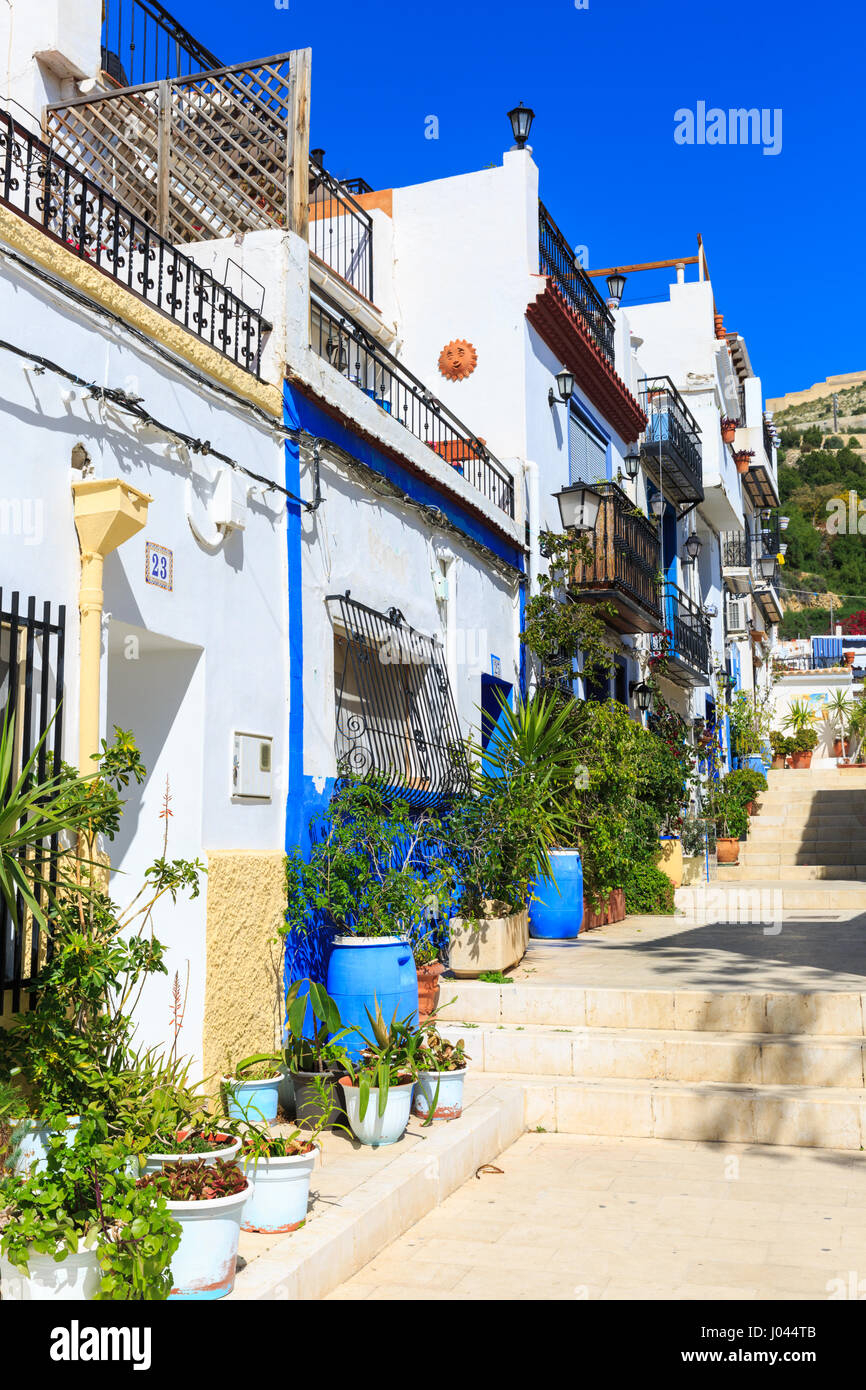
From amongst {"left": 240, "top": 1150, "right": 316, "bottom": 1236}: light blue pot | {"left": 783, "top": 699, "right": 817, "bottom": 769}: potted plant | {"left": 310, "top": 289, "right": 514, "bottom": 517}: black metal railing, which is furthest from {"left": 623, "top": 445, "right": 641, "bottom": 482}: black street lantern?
{"left": 783, "top": 699, "right": 817, "bottom": 769}: potted plant

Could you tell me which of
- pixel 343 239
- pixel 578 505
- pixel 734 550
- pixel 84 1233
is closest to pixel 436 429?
pixel 578 505

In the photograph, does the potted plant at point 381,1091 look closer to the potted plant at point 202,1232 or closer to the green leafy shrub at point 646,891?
the potted plant at point 202,1232

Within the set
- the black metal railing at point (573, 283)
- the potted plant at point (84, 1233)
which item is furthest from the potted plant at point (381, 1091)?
the black metal railing at point (573, 283)

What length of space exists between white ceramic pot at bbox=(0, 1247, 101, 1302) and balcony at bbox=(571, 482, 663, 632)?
33.1ft

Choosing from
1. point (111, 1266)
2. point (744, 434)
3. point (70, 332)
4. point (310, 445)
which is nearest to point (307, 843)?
point (310, 445)

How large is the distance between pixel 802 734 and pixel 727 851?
13225 millimetres

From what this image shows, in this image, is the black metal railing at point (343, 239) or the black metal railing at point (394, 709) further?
the black metal railing at point (343, 239)

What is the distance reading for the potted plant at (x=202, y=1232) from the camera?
3.69 metres

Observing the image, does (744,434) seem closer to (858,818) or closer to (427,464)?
(858,818)

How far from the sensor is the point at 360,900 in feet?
23.4

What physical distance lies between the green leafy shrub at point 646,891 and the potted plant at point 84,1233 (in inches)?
397

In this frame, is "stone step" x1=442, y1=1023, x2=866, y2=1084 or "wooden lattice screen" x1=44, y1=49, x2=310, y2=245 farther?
"wooden lattice screen" x1=44, y1=49, x2=310, y2=245

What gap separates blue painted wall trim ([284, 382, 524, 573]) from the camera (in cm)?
756

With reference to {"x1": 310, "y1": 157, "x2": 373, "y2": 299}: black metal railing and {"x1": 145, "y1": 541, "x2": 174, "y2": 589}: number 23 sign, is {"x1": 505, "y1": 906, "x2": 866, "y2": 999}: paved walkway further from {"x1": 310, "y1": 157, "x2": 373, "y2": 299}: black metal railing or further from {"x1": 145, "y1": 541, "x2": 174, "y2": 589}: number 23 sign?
{"x1": 310, "y1": 157, "x2": 373, "y2": 299}: black metal railing
